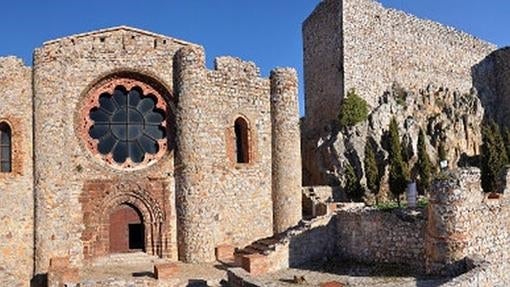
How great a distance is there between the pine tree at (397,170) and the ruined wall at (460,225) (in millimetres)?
14369

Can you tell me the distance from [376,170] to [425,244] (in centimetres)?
1570

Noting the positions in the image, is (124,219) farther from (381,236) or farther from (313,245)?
(381,236)

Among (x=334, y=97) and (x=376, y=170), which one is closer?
(x=376, y=170)

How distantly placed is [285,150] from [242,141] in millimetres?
1780

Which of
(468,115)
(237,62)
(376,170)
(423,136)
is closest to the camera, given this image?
(237,62)

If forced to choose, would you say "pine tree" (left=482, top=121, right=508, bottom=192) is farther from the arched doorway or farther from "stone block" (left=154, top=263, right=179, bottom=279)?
"stone block" (left=154, top=263, right=179, bottom=279)

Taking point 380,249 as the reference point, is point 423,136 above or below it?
above

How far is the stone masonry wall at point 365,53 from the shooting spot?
1409 inches

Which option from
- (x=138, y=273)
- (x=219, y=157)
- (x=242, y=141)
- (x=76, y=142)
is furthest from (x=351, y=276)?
(x=76, y=142)

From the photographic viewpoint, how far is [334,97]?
3609 centimetres

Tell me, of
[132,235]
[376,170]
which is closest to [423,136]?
[376,170]

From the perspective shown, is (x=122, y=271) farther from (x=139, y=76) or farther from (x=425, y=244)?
(x=425, y=244)

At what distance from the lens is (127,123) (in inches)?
847

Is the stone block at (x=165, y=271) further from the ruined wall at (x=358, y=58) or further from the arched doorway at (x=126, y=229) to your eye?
the ruined wall at (x=358, y=58)
